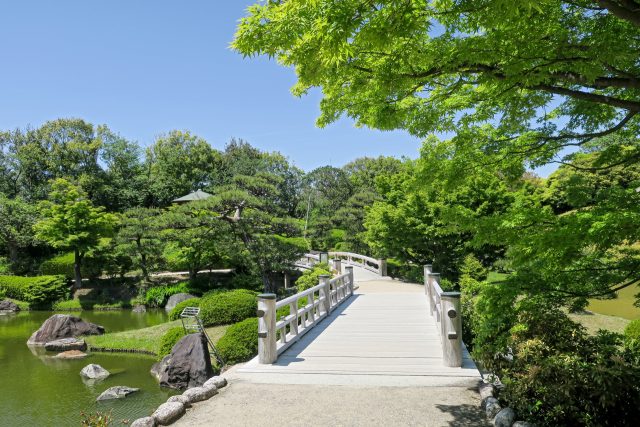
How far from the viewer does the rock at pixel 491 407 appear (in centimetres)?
491

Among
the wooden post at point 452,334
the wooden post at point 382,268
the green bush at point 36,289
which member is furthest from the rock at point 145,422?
the green bush at point 36,289

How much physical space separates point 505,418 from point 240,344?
25.9ft

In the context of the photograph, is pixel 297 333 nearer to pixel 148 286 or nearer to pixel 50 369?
pixel 50 369

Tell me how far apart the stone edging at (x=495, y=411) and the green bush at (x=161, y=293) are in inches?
885

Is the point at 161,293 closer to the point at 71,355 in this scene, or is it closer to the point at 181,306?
the point at 181,306

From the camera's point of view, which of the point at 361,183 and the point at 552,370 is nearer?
the point at 552,370

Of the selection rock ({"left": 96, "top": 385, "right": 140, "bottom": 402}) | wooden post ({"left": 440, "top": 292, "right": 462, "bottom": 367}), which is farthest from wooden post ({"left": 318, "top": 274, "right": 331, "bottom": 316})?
wooden post ({"left": 440, "top": 292, "right": 462, "bottom": 367})

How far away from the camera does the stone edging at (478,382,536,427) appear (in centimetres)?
456

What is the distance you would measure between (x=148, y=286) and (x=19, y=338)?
9271 millimetres

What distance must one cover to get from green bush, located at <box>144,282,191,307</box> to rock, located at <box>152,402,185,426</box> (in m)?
21.6

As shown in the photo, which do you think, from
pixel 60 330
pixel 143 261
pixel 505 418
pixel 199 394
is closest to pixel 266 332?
pixel 199 394

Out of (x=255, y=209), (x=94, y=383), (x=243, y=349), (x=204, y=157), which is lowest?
(x=94, y=383)

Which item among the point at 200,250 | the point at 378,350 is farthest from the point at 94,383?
the point at 200,250

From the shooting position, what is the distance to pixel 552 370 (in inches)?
173
